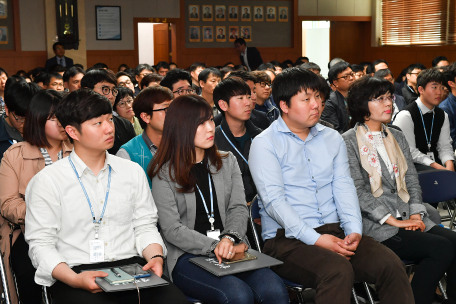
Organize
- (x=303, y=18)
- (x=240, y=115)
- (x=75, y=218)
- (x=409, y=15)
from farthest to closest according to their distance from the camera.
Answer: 1. (x=303, y=18)
2. (x=409, y=15)
3. (x=240, y=115)
4. (x=75, y=218)

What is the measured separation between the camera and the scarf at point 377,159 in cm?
287

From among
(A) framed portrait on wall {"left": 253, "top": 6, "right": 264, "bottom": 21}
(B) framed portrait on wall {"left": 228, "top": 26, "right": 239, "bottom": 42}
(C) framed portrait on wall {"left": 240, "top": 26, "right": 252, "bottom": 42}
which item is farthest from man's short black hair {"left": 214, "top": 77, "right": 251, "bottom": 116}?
(A) framed portrait on wall {"left": 253, "top": 6, "right": 264, "bottom": 21}

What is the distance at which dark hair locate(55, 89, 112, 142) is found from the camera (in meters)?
2.20

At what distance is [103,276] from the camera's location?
1.89m

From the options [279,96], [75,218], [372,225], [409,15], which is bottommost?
[372,225]

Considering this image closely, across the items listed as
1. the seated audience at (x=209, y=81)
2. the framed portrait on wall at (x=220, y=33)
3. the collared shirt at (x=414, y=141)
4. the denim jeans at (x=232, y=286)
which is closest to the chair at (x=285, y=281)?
the denim jeans at (x=232, y=286)

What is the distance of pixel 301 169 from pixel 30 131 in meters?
1.51

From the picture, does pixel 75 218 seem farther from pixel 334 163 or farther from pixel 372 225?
pixel 372 225

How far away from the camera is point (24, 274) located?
2.45 metres

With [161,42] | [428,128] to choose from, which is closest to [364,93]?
[428,128]

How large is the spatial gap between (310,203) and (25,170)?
1544 millimetres

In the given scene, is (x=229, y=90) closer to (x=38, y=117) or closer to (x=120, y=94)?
(x=120, y=94)

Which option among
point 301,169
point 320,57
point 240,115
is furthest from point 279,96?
point 320,57

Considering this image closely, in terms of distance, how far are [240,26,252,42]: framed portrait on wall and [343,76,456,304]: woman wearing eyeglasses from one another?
11.2 metres
